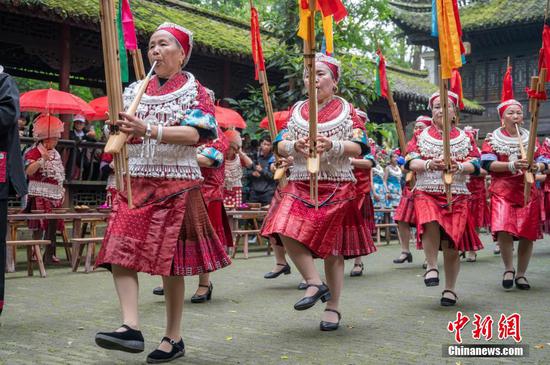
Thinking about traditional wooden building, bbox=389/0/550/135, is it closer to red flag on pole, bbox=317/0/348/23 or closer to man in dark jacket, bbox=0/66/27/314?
red flag on pole, bbox=317/0/348/23

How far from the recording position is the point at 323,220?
5695 millimetres

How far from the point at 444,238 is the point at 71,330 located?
3.30 meters

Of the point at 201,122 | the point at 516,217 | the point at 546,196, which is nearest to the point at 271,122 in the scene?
the point at 516,217

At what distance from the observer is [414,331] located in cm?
575

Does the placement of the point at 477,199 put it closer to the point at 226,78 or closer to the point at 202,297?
the point at 202,297

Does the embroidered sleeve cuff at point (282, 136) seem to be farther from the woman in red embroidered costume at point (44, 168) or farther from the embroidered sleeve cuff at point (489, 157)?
the woman in red embroidered costume at point (44, 168)

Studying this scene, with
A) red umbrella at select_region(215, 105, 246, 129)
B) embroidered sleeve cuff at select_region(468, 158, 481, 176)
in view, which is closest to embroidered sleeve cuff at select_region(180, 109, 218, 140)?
embroidered sleeve cuff at select_region(468, 158, 481, 176)

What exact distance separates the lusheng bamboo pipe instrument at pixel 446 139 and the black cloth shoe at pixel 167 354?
114 inches

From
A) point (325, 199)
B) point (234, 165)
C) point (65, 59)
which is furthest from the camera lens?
point (65, 59)

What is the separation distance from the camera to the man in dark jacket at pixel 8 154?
5316 millimetres

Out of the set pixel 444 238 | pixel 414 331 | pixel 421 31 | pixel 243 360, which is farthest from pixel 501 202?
pixel 421 31

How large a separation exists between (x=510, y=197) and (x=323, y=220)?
3.25m

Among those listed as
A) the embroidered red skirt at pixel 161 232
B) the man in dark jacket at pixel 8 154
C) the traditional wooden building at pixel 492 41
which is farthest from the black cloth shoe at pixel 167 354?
the traditional wooden building at pixel 492 41

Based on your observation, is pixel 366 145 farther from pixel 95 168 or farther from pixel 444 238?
pixel 95 168
